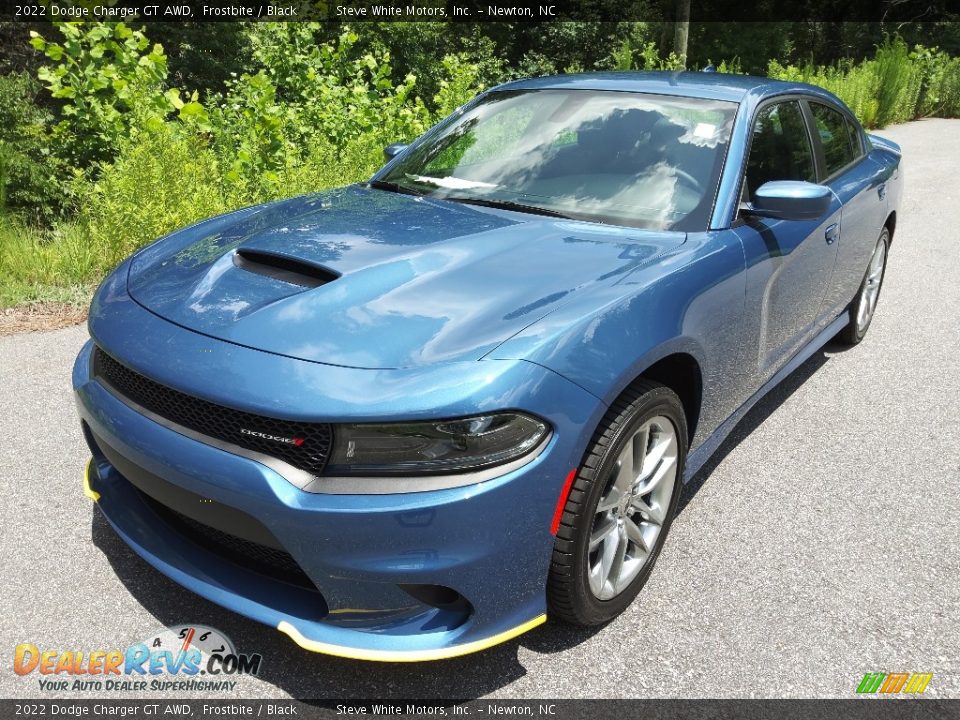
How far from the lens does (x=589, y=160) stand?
131 inches

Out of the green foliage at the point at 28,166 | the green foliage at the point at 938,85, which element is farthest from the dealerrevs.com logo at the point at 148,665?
the green foliage at the point at 938,85

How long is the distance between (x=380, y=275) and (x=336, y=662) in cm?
115

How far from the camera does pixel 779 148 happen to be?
12.0 ft

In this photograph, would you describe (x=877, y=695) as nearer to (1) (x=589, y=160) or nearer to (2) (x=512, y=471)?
(2) (x=512, y=471)

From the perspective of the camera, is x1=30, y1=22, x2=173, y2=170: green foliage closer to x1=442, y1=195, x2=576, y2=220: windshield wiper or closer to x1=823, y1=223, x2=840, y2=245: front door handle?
x1=442, y1=195, x2=576, y2=220: windshield wiper

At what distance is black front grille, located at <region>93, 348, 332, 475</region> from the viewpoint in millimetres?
2051

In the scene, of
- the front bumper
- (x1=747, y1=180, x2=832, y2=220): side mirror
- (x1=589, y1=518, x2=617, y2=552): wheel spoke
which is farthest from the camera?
(x1=747, y1=180, x2=832, y2=220): side mirror

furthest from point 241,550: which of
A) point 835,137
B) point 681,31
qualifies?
point 681,31

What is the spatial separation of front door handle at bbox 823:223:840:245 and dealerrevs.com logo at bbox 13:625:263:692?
3.05 m

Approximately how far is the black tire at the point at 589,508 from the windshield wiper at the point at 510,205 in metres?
0.89

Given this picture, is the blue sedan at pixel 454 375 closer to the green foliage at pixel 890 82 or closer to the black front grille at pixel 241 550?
the black front grille at pixel 241 550

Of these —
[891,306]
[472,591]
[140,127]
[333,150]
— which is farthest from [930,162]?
[472,591]

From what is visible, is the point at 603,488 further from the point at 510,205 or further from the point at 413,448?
the point at 510,205

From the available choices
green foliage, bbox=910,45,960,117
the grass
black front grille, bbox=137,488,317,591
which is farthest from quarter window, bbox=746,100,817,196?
green foliage, bbox=910,45,960,117
